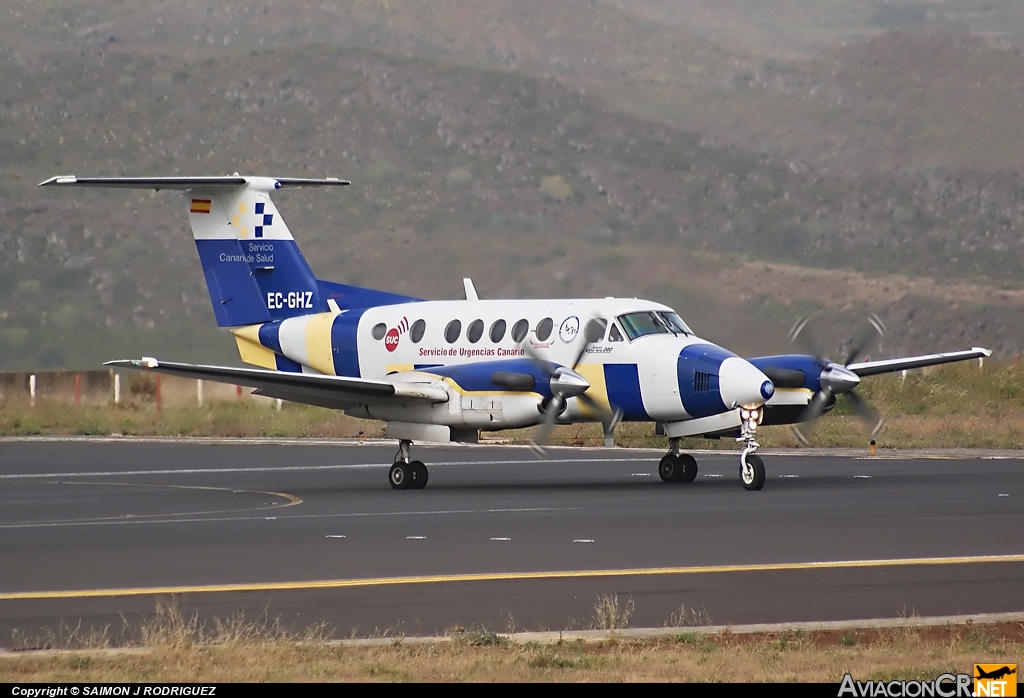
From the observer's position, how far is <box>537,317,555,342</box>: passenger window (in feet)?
78.6

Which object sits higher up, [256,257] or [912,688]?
[256,257]

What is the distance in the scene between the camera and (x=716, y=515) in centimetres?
1866

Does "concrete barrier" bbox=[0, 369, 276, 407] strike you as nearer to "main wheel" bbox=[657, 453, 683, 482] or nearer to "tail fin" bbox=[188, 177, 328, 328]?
"tail fin" bbox=[188, 177, 328, 328]

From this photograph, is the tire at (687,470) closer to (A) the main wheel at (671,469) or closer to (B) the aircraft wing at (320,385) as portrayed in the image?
(A) the main wheel at (671,469)

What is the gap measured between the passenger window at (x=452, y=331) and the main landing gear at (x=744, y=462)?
395cm

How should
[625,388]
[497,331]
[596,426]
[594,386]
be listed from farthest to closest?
[596,426]
[497,331]
[594,386]
[625,388]

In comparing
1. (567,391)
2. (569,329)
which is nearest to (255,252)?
(569,329)

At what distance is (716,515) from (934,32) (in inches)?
2726

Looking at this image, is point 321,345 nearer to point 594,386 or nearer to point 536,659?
point 594,386

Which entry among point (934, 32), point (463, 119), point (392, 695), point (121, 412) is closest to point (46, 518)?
point (392, 695)

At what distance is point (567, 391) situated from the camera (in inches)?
888

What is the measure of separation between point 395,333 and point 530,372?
11.8 ft

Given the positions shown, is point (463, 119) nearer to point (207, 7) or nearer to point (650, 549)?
point (207, 7)

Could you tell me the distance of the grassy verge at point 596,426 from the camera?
3666 cm
